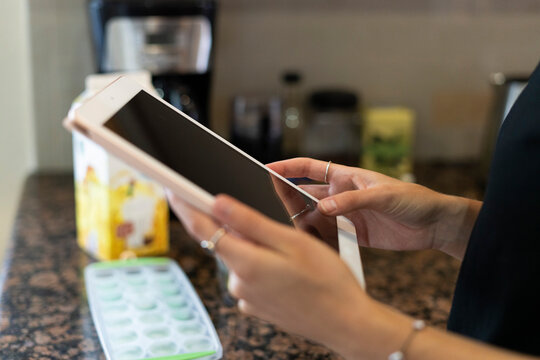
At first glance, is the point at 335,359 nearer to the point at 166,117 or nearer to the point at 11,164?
the point at 166,117

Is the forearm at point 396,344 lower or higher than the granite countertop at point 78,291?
higher

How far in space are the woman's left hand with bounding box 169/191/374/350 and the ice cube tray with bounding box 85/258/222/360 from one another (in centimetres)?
29

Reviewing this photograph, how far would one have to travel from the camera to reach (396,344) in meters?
0.49

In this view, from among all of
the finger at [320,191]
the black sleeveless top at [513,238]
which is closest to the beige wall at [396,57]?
the finger at [320,191]

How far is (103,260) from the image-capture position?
40.6 inches

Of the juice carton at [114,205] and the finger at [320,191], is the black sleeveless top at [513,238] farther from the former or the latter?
the juice carton at [114,205]

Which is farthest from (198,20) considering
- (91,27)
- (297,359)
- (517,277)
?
(517,277)

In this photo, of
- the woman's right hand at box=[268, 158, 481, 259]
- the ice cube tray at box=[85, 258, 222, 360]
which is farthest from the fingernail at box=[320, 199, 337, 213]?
the ice cube tray at box=[85, 258, 222, 360]

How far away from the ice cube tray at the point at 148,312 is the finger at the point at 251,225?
1.00 feet

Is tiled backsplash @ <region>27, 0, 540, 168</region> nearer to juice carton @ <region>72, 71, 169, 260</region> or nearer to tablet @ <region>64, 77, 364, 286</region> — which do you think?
juice carton @ <region>72, 71, 169, 260</region>

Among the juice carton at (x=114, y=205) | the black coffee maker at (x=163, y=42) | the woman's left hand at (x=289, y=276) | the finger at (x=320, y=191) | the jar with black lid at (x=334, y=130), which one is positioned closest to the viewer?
the woman's left hand at (x=289, y=276)

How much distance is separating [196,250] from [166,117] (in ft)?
1.76

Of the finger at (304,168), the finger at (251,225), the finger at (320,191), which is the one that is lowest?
the finger at (320,191)

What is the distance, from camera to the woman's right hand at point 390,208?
67 centimetres
